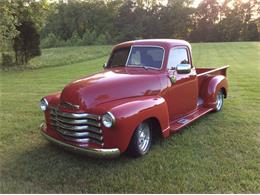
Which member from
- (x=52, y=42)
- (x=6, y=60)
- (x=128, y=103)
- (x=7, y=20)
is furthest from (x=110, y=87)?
(x=52, y=42)

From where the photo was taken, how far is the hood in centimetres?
455

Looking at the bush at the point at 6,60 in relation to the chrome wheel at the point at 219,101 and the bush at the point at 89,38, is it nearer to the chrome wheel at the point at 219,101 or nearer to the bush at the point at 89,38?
the chrome wheel at the point at 219,101

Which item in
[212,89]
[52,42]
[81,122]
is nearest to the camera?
[81,122]

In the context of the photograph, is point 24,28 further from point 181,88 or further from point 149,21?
point 149,21

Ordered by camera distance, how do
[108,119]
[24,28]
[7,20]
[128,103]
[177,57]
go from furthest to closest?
[24,28], [7,20], [177,57], [128,103], [108,119]

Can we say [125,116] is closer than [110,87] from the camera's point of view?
Yes

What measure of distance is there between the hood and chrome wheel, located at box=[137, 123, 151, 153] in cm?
50

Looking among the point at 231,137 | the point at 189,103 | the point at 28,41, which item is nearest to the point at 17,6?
the point at 28,41

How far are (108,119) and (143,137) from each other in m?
0.84

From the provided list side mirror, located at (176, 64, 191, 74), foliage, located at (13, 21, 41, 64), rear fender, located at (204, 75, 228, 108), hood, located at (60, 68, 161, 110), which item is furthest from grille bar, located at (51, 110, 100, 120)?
foliage, located at (13, 21, 41, 64)

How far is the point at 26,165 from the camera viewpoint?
460cm

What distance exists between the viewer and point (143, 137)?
189 inches

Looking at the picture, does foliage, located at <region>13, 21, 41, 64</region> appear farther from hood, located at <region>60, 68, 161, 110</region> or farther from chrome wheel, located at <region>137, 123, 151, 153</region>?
chrome wheel, located at <region>137, 123, 151, 153</region>

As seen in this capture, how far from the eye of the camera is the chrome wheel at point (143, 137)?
15.4ft
